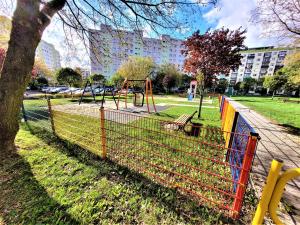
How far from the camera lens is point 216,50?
6.77 metres

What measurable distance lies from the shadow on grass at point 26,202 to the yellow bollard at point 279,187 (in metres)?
2.32

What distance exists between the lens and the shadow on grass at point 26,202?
2.03m

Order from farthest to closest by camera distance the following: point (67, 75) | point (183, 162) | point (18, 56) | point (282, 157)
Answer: point (67, 75)
point (282, 157)
point (183, 162)
point (18, 56)

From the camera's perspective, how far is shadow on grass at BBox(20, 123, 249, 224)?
82.4 inches

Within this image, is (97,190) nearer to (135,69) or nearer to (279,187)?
(279,187)

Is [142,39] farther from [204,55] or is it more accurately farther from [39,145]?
[39,145]

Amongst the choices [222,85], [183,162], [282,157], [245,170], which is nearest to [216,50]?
[282,157]

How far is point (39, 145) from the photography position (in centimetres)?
429

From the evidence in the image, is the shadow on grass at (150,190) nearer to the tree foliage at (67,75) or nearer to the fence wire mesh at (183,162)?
the fence wire mesh at (183,162)

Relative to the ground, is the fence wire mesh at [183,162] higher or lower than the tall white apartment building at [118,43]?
lower

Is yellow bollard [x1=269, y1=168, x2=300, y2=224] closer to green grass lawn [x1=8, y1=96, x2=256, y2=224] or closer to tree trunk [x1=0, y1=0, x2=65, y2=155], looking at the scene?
green grass lawn [x1=8, y1=96, x2=256, y2=224]

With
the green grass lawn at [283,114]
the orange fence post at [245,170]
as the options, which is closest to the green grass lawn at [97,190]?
the orange fence post at [245,170]

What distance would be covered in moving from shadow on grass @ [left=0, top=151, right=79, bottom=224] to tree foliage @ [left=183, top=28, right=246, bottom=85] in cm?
742

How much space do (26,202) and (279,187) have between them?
3.38 m
